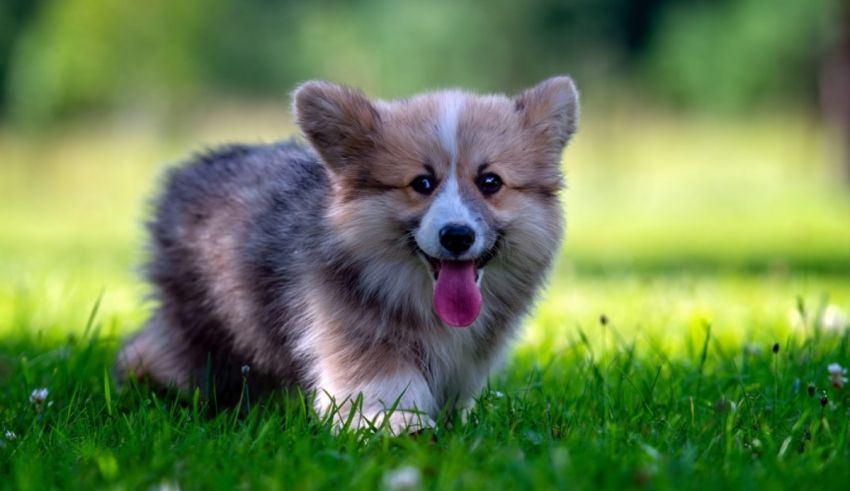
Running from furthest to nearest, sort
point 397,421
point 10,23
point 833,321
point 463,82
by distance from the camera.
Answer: point 10,23 < point 463,82 < point 833,321 < point 397,421

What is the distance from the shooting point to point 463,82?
2150 centimetres

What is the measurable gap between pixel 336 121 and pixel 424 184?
38 cm

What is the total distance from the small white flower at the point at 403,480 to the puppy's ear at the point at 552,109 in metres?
1.66

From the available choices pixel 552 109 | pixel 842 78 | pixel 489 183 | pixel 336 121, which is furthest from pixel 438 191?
pixel 842 78

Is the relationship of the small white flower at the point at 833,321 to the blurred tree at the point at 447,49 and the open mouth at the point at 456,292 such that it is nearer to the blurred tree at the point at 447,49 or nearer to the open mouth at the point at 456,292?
the open mouth at the point at 456,292

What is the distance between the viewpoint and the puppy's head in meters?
3.50

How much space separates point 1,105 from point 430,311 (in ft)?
83.8

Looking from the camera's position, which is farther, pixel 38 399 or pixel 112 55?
pixel 112 55

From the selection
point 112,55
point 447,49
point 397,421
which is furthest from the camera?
point 112,55

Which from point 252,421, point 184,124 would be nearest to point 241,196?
point 252,421

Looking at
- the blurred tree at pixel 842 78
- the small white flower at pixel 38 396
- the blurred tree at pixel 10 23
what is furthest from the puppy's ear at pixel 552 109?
the blurred tree at pixel 10 23

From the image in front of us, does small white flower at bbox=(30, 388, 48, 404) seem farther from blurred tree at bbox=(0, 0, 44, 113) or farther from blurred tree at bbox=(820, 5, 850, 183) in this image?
blurred tree at bbox=(0, 0, 44, 113)

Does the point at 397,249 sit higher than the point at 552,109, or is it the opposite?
the point at 552,109

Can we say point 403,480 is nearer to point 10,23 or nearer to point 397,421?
point 397,421
